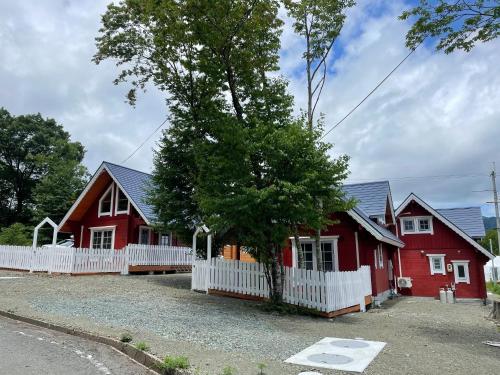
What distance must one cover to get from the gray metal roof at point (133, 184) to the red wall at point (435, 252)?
52.4ft

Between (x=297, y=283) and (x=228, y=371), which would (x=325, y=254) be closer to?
(x=297, y=283)

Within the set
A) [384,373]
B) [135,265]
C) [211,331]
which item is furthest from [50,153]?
[384,373]

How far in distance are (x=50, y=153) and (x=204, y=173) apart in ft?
132

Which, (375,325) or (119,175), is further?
(119,175)

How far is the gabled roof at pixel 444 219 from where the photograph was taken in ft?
74.5

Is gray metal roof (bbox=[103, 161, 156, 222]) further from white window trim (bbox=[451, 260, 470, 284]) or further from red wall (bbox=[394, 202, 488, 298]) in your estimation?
white window trim (bbox=[451, 260, 470, 284])

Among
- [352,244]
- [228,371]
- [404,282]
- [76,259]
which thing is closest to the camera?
[228,371]

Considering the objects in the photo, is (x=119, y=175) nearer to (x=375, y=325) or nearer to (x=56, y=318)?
(x=56, y=318)

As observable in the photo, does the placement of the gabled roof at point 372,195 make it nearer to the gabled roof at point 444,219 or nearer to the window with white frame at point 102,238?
the gabled roof at point 444,219

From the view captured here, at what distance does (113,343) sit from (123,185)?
1778 cm

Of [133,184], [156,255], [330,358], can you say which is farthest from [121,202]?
[330,358]

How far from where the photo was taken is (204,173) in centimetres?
1432

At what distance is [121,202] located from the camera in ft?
83.4

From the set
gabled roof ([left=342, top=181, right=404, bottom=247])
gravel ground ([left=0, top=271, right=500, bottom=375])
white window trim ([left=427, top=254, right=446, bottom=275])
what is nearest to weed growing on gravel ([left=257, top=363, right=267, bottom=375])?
gravel ground ([left=0, top=271, right=500, bottom=375])
